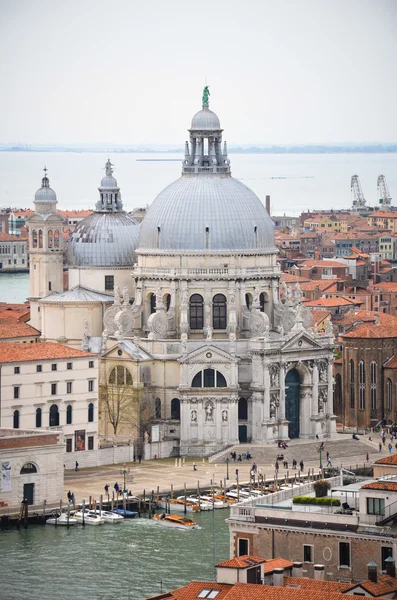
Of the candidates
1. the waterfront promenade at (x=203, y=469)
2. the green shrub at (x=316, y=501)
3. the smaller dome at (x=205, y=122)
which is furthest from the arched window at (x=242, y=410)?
the green shrub at (x=316, y=501)

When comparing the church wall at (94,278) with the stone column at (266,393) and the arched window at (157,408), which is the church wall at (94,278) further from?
the stone column at (266,393)

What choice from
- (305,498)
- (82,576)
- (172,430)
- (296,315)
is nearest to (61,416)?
(172,430)

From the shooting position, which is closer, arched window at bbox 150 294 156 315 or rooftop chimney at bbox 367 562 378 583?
rooftop chimney at bbox 367 562 378 583

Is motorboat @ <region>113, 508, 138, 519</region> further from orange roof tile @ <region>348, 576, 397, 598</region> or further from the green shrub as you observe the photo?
orange roof tile @ <region>348, 576, 397, 598</region>

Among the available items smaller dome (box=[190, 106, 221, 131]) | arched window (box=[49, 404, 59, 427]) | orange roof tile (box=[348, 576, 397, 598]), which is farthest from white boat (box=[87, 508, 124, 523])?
smaller dome (box=[190, 106, 221, 131])

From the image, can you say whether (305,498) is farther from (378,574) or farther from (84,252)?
(84,252)

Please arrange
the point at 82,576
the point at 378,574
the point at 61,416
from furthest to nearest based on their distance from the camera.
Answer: the point at 61,416 < the point at 82,576 < the point at 378,574
